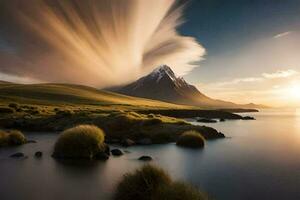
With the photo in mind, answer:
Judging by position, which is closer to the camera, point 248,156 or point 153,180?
point 153,180

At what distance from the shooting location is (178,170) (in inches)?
1492

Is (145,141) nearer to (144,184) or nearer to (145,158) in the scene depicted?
(145,158)

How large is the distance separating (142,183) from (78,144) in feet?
66.2

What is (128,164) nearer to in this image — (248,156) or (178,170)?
(178,170)

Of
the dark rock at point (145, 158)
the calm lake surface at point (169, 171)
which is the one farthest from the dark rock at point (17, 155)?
the dark rock at point (145, 158)

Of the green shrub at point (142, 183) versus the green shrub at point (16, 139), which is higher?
the green shrub at point (142, 183)

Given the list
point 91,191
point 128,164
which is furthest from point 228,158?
point 91,191

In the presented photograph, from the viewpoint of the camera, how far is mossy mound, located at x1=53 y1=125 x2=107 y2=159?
133 feet

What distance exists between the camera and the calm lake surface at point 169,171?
27.5 meters

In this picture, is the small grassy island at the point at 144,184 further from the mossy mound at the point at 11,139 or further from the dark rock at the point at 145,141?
the dark rock at the point at 145,141

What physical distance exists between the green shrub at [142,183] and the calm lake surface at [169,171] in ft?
9.10

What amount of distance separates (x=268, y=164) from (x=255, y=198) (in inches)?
670

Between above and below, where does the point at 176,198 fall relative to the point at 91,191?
above

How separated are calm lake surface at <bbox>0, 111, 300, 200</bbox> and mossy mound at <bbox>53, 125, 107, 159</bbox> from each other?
194 cm
